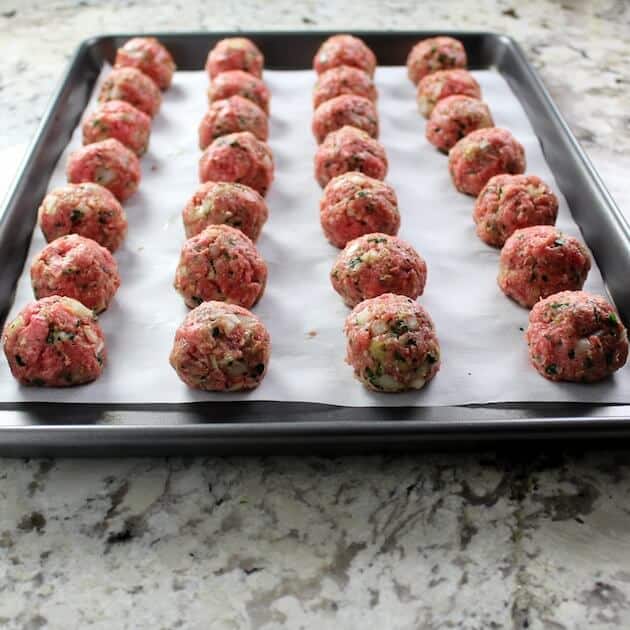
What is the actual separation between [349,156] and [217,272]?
0.69m

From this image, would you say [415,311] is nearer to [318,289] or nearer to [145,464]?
[318,289]

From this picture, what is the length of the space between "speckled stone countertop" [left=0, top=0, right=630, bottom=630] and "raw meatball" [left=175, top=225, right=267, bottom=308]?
0.52 meters

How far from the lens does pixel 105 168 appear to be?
8.46ft

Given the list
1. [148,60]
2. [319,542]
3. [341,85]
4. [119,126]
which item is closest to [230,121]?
[119,126]

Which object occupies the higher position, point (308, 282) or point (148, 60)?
point (148, 60)

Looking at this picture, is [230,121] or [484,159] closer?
[484,159]

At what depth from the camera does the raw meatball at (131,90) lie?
9.86 feet

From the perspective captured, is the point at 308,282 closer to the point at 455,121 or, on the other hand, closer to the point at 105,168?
the point at 105,168

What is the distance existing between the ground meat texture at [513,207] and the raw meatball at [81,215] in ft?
3.46

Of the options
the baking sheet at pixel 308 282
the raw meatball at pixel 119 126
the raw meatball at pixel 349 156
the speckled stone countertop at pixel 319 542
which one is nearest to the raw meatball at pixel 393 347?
the baking sheet at pixel 308 282

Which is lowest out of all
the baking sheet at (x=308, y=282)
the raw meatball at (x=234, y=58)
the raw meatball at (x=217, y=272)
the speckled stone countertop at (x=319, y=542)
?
the speckled stone countertop at (x=319, y=542)

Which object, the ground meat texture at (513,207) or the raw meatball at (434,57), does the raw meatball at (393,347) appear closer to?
the ground meat texture at (513,207)

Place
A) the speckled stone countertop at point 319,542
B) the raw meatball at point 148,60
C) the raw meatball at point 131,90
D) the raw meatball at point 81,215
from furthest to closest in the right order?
the raw meatball at point 148,60, the raw meatball at point 131,90, the raw meatball at point 81,215, the speckled stone countertop at point 319,542

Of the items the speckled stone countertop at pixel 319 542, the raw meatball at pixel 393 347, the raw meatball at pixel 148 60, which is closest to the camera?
the speckled stone countertop at pixel 319 542
